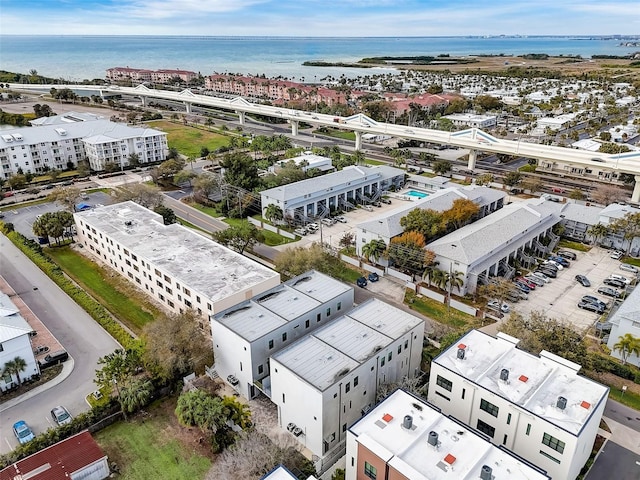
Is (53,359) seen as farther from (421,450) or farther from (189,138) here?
(189,138)

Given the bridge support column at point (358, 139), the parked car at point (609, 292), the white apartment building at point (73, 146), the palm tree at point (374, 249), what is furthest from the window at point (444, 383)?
the bridge support column at point (358, 139)

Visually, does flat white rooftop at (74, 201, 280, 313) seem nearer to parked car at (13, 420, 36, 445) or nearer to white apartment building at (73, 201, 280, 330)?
white apartment building at (73, 201, 280, 330)

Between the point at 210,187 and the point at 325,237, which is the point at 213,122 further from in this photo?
the point at 325,237

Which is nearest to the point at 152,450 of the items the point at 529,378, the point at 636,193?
the point at 529,378

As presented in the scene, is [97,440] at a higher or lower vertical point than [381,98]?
lower

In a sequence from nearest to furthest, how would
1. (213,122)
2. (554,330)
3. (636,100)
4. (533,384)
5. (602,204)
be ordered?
(533,384) < (554,330) < (602,204) < (213,122) < (636,100)

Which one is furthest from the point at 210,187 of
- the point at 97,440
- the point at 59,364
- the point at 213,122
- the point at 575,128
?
the point at 575,128
